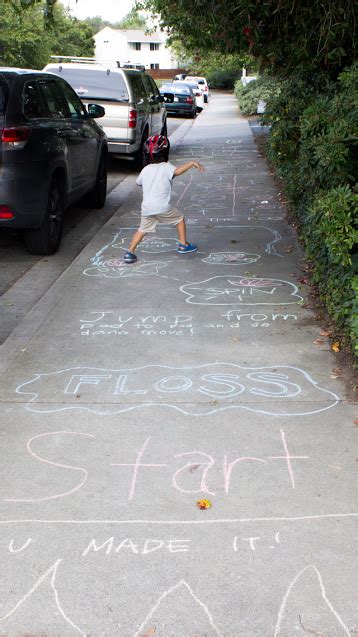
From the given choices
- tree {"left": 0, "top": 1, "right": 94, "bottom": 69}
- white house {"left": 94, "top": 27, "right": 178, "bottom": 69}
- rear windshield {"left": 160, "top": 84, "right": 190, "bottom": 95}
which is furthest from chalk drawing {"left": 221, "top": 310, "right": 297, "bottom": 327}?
white house {"left": 94, "top": 27, "right": 178, "bottom": 69}

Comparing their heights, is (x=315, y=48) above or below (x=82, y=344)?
above

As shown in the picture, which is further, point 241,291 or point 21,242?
point 21,242

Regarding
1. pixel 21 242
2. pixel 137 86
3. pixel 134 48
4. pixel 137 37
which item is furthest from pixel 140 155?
pixel 134 48

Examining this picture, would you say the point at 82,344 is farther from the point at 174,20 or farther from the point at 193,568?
the point at 174,20

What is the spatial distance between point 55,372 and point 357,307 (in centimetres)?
222

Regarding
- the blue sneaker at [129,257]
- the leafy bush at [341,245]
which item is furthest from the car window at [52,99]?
the leafy bush at [341,245]

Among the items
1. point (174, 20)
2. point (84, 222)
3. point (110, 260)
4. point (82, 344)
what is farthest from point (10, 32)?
point (82, 344)

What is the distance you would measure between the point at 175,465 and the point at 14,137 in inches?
194

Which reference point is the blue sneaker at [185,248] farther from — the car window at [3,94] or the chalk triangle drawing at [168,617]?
the chalk triangle drawing at [168,617]

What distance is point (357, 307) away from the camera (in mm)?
4945

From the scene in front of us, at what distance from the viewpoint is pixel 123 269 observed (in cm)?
825

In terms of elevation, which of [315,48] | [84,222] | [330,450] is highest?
[315,48]

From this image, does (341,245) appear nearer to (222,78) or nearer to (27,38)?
(27,38)

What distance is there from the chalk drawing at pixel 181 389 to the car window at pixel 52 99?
4652 millimetres
